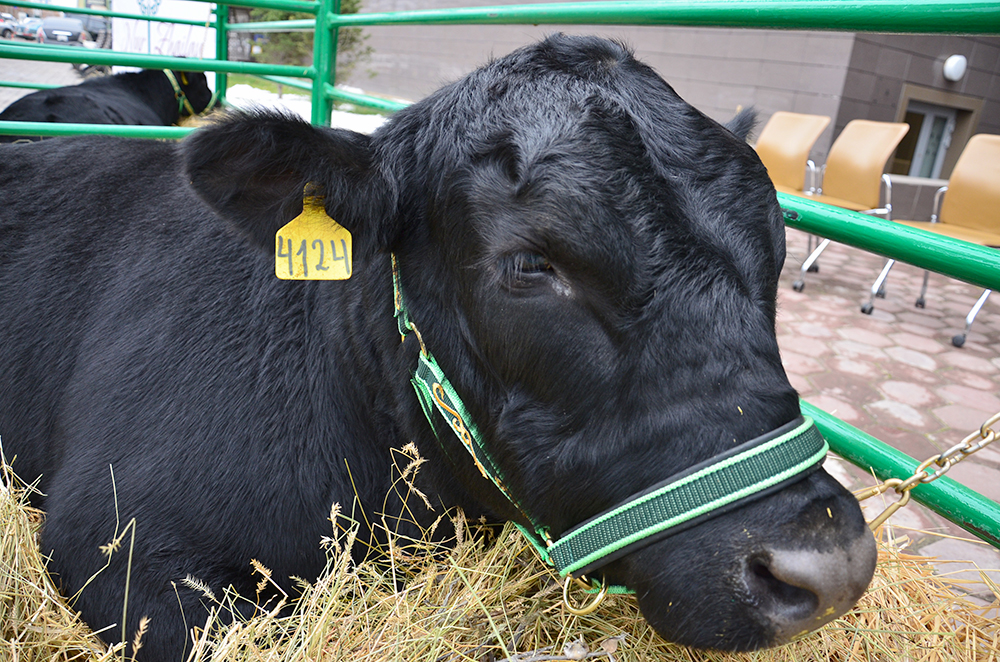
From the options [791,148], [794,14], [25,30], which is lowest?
[791,148]

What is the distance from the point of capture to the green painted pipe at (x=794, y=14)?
1362mm

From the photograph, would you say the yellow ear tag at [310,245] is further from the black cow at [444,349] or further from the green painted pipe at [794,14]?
the green painted pipe at [794,14]

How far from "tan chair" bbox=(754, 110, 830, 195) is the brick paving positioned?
3.26 feet

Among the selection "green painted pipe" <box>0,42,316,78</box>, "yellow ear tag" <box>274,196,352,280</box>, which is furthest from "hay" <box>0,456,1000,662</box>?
"green painted pipe" <box>0,42,316,78</box>

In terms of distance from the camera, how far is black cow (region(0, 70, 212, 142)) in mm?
5324

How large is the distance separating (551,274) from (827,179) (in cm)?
649

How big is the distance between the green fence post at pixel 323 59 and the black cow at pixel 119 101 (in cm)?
231

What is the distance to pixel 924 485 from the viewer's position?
1627mm

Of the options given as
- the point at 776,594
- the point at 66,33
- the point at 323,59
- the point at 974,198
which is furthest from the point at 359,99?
the point at 66,33

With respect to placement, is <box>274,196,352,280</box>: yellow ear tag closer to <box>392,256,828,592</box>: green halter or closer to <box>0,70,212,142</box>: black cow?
<box>392,256,828,592</box>: green halter

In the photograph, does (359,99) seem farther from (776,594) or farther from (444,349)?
(776,594)

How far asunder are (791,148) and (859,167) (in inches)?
27.0

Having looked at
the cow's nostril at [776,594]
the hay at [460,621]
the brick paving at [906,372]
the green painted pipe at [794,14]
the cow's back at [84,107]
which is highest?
the green painted pipe at [794,14]

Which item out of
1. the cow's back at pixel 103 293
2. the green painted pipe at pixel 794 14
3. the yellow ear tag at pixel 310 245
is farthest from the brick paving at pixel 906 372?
the cow's back at pixel 103 293
